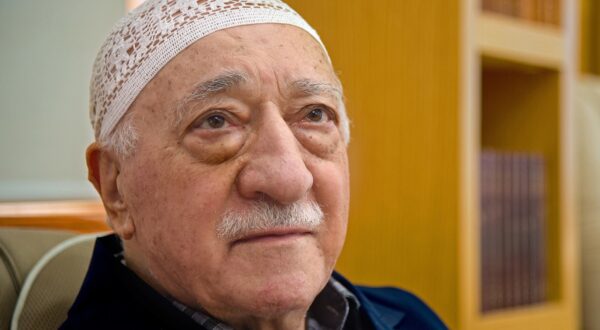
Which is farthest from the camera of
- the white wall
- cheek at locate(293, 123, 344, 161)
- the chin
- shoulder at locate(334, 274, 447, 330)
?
the white wall

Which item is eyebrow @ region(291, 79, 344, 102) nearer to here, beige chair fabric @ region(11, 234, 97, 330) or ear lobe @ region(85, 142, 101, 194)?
ear lobe @ region(85, 142, 101, 194)

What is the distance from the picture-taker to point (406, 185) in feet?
6.32

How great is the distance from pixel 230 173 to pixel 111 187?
22cm

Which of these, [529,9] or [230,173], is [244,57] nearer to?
[230,173]

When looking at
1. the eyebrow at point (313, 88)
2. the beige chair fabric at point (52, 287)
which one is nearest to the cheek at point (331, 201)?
the eyebrow at point (313, 88)

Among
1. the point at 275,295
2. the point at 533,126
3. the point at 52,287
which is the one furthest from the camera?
the point at 533,126

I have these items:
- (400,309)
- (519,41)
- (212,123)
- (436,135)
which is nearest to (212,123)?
(212,123)

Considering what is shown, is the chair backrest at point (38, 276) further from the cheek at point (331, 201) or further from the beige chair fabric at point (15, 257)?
the cheek at point (331, 201)

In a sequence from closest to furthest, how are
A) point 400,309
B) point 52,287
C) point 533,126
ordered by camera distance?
point 52,287 → point 400,309 → point 533,126

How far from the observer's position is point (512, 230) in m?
2.08

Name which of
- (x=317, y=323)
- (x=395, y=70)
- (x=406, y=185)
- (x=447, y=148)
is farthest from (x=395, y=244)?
(x=317, y=323)

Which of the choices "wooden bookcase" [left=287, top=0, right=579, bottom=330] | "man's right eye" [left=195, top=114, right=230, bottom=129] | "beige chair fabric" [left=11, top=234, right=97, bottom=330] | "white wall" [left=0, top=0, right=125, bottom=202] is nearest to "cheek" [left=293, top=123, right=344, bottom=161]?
"man's right eye" [left=195, top=114, right=230, bottom=129]

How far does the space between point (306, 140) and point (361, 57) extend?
985 mm

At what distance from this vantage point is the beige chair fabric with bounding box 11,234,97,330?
3.79 ft
